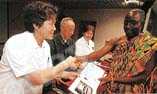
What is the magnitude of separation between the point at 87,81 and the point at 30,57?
→ 0.22 meters

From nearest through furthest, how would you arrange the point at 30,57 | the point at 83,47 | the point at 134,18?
the point at 30,57
the point at 134,18
the point at 83,47

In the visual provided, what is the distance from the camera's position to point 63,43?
136cm

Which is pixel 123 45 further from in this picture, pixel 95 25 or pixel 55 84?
pixel 95 25

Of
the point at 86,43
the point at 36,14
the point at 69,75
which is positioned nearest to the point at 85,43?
the point at 86,43

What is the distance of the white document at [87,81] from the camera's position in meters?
1.06

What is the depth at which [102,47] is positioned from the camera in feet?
3.95

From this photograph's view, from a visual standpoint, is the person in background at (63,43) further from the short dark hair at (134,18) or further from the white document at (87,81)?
the short dark hair at (134,18)

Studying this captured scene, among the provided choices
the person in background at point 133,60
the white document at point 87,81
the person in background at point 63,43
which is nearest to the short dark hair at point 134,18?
the person in background at point 133,60

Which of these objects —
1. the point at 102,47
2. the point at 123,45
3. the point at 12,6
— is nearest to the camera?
the point at 123,45

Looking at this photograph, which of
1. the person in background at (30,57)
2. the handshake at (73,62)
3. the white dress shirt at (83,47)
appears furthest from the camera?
the white dress shirt at (83,47)

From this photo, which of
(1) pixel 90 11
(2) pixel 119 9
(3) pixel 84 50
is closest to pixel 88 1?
(1) pixel 90 11

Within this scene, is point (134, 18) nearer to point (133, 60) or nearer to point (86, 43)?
point (133, 60)

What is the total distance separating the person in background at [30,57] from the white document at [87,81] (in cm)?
8

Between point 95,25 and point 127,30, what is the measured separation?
44 centimetres
